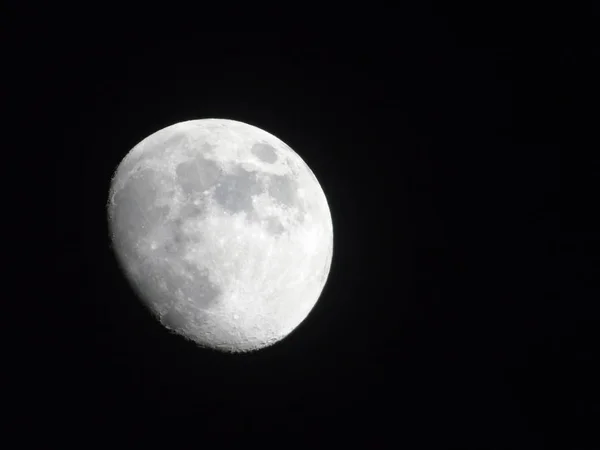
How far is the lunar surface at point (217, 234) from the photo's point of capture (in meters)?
2.60

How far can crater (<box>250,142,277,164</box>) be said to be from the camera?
9.45 feet

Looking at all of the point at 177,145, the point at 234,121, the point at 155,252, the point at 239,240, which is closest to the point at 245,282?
the point at 239,240

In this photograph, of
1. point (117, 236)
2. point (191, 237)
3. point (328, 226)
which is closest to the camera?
point (191, 237)

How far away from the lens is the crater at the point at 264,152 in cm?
288

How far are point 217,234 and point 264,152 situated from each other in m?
0.66

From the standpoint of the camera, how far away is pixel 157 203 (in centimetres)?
262

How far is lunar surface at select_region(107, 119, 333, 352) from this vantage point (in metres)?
2.60

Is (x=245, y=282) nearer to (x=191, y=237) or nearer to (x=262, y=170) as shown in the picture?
(x=191, y=237)

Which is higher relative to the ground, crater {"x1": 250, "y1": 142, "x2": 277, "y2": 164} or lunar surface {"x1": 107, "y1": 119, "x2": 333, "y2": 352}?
crater {"x1": 250, "y1": 142, "x2": 277, "y2": 164}

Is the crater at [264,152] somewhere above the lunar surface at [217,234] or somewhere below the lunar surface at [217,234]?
above

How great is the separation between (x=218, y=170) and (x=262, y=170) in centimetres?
27

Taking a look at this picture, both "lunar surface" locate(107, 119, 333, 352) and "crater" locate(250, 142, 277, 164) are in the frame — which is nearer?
"lunar surface" locate(107, 119, 333, 352)

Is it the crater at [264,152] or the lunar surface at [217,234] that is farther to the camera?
the crater at [264,152]

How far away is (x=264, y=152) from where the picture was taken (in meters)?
2.92
